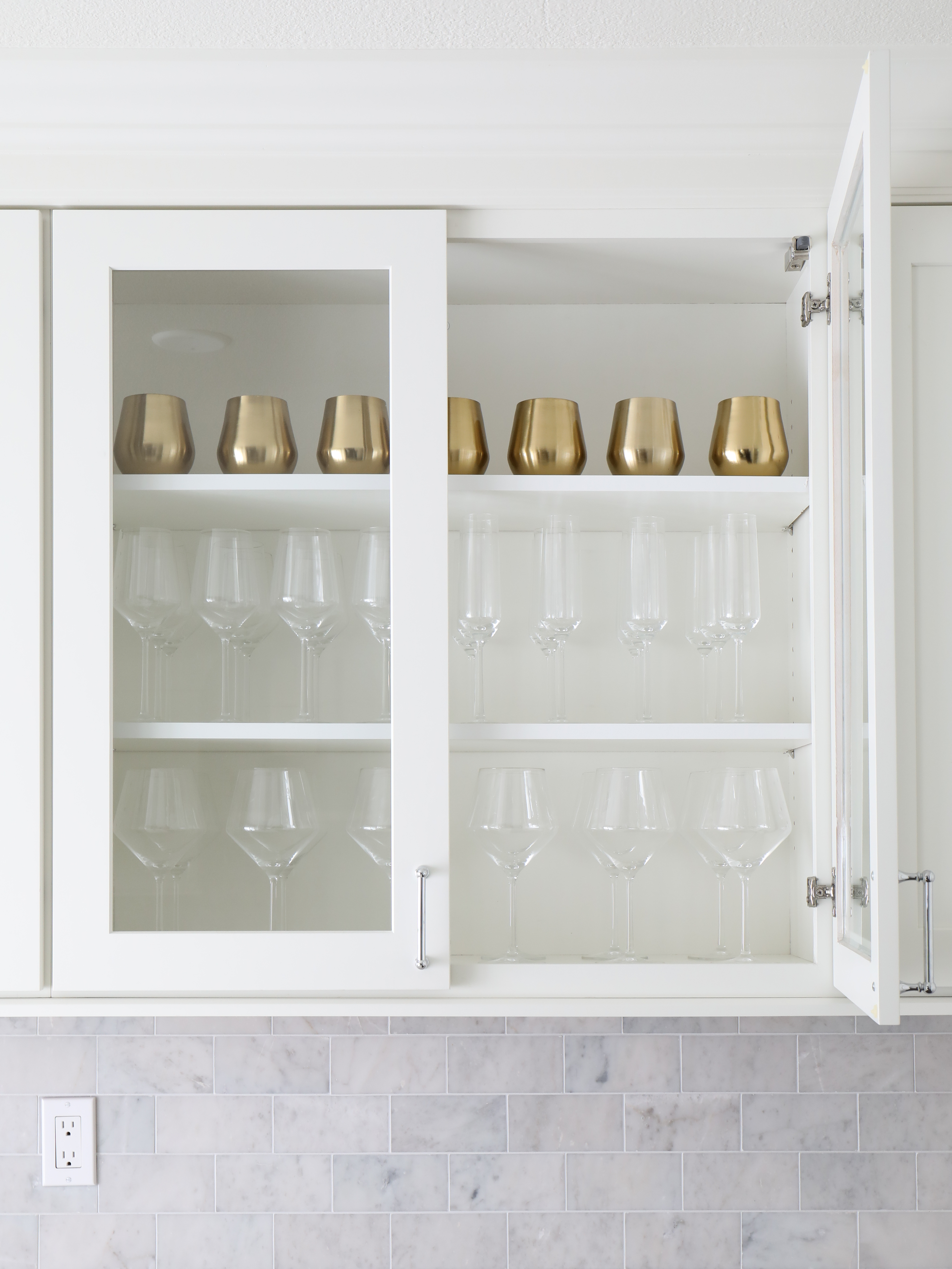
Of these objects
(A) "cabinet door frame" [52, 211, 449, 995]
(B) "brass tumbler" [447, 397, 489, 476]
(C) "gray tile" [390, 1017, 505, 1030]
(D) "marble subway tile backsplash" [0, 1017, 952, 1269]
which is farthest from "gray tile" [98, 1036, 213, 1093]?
(B) "brass tumbler" [447, 397, 489, 476]

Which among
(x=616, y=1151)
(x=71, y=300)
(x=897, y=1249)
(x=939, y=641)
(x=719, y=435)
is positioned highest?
(x=71, y=300)

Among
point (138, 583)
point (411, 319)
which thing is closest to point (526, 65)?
point (411, 319)

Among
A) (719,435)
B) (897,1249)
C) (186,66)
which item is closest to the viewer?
(186,66)

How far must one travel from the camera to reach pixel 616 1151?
1.41 metres

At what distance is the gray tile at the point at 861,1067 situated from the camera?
1.42 m

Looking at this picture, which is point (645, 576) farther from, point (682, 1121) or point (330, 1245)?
point (330, 1245)

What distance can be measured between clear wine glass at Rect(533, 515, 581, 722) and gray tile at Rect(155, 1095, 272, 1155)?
0.71 metres

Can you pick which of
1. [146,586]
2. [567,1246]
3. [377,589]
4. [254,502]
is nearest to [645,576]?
[377,589]

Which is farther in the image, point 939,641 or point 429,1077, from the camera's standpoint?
point 429,1077

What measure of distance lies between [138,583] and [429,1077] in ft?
2.39

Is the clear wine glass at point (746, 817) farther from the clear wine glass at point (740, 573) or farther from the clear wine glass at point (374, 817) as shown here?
the clear wine glass at point (374, 817)

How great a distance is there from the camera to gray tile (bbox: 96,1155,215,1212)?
4.62 ft

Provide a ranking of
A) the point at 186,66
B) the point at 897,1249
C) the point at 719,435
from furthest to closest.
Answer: the point at 897,1249 < the point at 719,435 < the point at 186,66

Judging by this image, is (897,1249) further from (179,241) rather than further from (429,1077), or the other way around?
(179,241)
